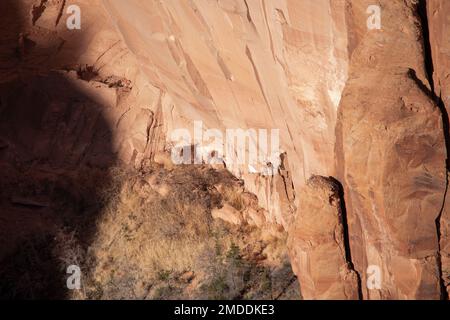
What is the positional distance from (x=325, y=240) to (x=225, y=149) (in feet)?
14.8

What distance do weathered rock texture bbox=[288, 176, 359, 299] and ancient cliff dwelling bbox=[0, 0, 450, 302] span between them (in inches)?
1.0

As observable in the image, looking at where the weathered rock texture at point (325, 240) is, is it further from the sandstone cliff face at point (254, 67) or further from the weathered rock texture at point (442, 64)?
the weathered rock texture at point (442, 64)

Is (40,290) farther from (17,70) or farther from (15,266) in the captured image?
(17,70)

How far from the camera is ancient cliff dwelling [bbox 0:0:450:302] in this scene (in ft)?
25.6

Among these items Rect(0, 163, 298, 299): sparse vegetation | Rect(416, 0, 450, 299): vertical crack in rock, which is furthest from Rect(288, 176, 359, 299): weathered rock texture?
Rect(0, 163, 298, 299): sparse vegetation

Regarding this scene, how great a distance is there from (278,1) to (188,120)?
5.15 metres

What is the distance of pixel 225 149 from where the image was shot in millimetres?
12766

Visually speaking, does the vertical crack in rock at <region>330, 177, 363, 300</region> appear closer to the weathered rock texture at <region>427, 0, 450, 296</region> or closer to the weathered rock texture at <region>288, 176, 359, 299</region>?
the weathered rock texture at <region>288, 176, 359, 299</region>

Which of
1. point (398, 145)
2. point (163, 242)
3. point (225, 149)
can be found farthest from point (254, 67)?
point (163, 242)

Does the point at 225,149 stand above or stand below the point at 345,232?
above

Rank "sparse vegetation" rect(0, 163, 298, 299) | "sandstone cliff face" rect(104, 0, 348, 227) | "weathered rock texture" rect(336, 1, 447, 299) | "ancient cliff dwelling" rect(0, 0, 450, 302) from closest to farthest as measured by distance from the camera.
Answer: "weathered rock texture" rect(336, 1, 447, 299), "ancient cliff dwelling" rect(0, 0, 450, 302), "sandstone cliff face" rect(104, 0, 348, 227), "sparse vegetation" rect(0, 163, 298, 299)

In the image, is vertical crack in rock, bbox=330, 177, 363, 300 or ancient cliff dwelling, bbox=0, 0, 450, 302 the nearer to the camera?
ancient cliff dwelling, bbox=0, 0, 450, 302

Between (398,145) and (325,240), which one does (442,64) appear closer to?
(398,145)

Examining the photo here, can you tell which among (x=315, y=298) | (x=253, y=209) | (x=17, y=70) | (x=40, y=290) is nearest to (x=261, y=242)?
(x=253, y=209)
